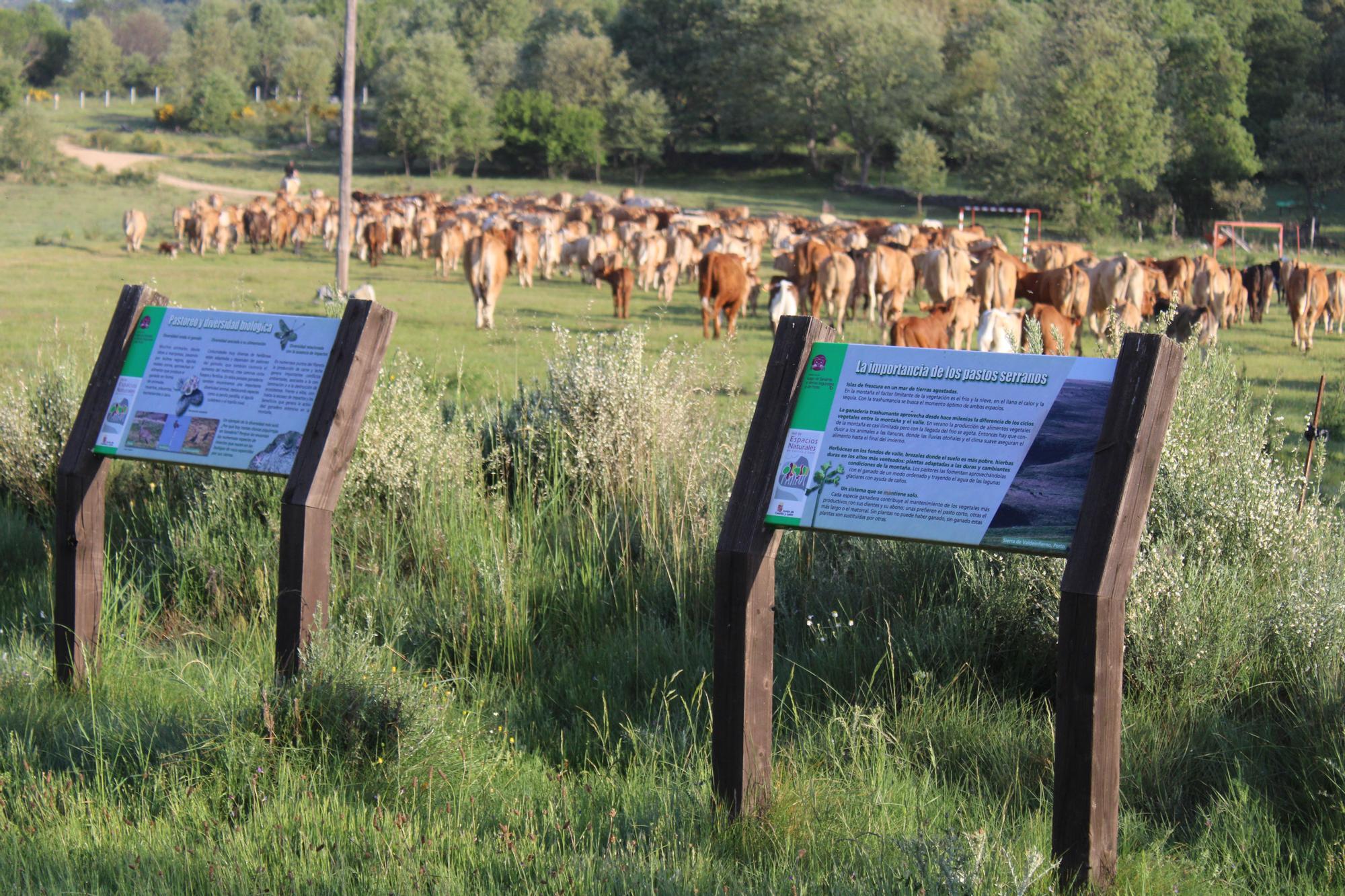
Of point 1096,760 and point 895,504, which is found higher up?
point 895,504

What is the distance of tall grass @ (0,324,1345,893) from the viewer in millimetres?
3277

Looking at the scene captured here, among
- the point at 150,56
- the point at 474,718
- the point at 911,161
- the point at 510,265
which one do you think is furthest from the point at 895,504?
the point at 150,56

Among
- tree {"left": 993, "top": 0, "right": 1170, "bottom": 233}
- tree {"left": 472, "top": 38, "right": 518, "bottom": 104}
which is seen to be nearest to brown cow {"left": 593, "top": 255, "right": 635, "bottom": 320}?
tree {"left": 993, "top": 0, "right": 1170, "bottom": 233}

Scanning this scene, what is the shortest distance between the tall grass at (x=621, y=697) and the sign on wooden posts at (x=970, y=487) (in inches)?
12.1

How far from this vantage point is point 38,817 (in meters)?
3.52

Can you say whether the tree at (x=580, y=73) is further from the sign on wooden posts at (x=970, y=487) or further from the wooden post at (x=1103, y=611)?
the wooden post at (x=1103, y=611)

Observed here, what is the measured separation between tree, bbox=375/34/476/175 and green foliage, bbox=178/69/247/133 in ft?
88.4

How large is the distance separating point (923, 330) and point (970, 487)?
1176cm

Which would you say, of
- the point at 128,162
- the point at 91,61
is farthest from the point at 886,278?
the point at 91,61

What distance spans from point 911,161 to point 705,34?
1245 inches

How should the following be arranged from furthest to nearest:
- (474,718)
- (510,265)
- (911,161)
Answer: (911,161) → (510,265) → (474,718)

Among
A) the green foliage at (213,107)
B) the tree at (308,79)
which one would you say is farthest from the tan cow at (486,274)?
the green foliage at (213,107)

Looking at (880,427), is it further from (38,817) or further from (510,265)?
(510,265)

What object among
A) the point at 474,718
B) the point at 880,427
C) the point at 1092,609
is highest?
the point at 880,427
